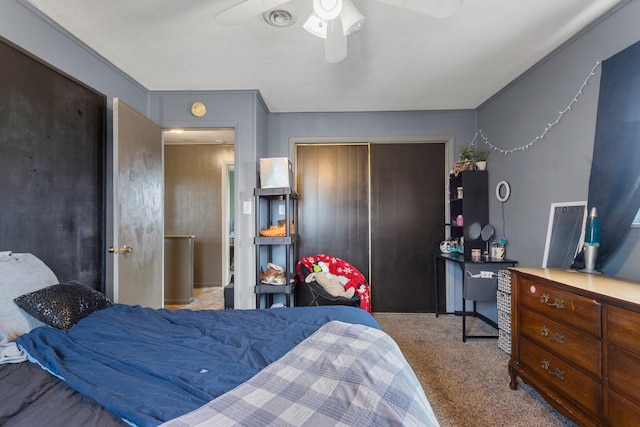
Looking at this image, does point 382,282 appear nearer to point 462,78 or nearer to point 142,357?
point 462,78

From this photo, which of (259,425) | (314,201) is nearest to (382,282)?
(314,201)

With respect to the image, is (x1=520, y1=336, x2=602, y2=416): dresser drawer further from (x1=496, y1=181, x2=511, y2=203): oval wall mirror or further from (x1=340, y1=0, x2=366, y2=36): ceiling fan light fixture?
(x1=340, y1=0, x2=366, y2=36): ceiling fan light fixture

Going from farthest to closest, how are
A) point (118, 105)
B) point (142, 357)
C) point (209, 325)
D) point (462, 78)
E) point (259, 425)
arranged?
point (462, 78), point (118, 105), point (209, 325), point (142, 357), point (259, 425)

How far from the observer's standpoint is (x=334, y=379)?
92 centimetres

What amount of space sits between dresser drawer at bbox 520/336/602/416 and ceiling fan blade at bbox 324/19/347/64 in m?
2.18

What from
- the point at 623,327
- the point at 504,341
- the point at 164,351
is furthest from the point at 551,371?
the point at 164,351

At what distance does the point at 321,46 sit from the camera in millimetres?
2229

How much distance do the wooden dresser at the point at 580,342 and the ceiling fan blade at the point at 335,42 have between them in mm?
1834

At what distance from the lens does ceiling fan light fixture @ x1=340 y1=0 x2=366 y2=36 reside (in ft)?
4.62

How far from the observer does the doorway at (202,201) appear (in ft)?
15.9

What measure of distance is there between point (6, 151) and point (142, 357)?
1.52 metres

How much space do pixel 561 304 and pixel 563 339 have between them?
0.19m

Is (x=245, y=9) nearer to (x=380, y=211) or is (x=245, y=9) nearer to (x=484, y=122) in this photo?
(x=380, y=211)

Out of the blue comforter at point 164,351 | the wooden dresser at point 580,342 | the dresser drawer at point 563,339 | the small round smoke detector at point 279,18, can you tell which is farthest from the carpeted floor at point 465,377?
the small round smoke detector at point 279,18
